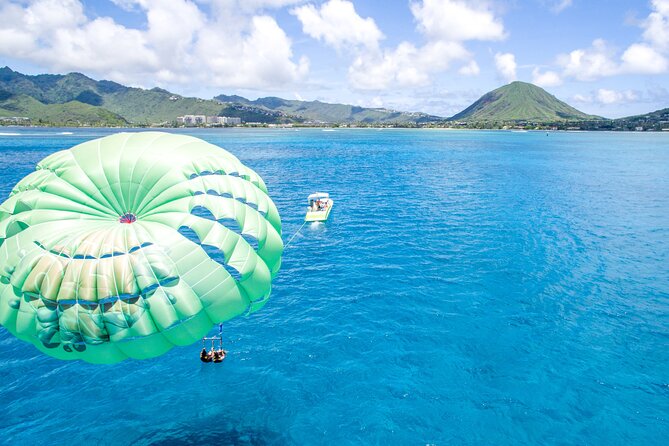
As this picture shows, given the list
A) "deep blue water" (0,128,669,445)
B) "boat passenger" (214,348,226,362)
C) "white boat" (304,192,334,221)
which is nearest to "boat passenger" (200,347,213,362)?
"boat passenger" (214,348,226,362)

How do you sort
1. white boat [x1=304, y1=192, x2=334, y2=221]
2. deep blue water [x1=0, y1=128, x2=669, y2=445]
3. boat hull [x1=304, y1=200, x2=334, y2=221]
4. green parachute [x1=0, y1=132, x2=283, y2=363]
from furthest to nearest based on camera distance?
white boat [x1=304, y1=192, x2=334, y2=221] < boat hull [x1=304, y1=200, x2=334, y2=221] < deep blue water [x1=0, y1=128, x2=669, y2=445] < green parachute [x1=0, y1=132, x2=283, y2=363]

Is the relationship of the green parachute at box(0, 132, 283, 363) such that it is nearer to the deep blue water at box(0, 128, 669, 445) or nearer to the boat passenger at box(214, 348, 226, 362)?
the deep blue water at box(0, 128, 669, 445)

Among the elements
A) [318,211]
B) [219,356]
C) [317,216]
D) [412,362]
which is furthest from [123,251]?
[318,211]

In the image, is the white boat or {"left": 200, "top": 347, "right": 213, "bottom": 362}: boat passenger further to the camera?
the white boat

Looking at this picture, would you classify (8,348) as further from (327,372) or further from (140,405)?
(327,372)

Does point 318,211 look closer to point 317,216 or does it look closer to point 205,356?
point 317,216

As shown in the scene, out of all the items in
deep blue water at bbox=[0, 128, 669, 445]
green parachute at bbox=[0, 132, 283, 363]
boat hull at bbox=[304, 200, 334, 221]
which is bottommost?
deep blue water at bbox=[0, 128, 669, 445]

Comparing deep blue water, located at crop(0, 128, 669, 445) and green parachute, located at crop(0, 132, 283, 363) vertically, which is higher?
green parachute, located at crop(0, 132, 283, 363)

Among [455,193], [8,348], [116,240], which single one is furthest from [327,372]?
[455,193]

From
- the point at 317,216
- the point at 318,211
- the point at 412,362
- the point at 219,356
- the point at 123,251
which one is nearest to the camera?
the point at 123,251
